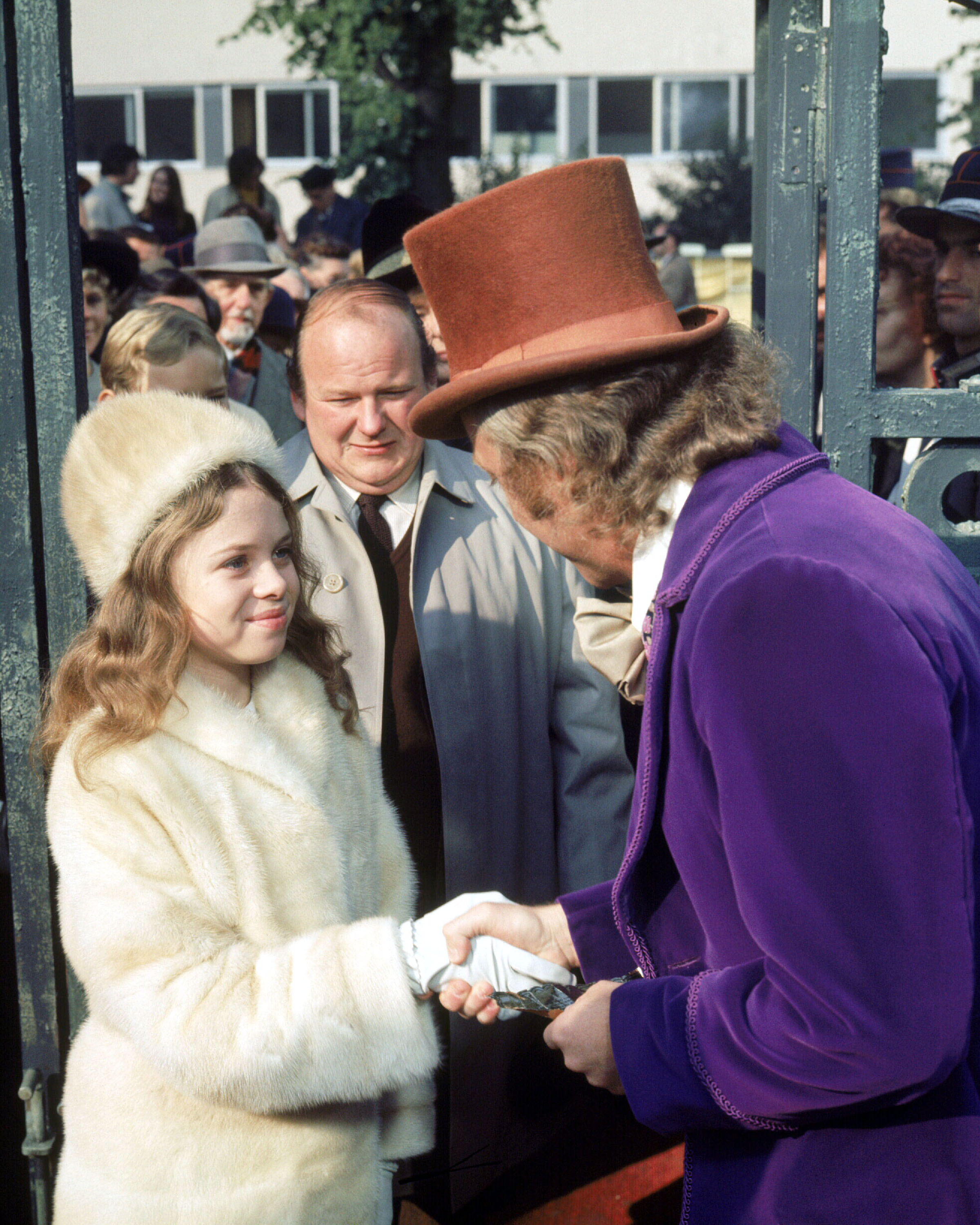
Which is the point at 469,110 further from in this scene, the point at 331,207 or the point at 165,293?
the point at 165,293

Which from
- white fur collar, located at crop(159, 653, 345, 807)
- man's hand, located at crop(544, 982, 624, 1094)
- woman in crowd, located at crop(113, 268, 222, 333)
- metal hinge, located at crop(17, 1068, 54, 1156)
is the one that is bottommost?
metal hinge, located at crop(17, 1068, 54, 1156)

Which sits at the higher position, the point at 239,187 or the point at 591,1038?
the point at 239,187

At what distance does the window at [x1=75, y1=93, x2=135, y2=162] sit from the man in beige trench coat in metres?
22.9

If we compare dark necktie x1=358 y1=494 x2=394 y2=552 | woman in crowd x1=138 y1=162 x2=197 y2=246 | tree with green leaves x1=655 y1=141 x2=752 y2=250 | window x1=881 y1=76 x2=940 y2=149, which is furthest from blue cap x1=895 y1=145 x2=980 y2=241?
window x1=881 y1=76 x2=940 y2=149

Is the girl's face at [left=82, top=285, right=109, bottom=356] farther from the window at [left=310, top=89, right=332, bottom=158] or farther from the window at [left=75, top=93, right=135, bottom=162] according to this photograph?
the window at [left=75, top=93, right=135, bottom=162]

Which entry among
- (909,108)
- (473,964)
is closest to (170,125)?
(909,108)

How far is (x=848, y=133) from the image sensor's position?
6.72ft

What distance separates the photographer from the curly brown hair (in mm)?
1611

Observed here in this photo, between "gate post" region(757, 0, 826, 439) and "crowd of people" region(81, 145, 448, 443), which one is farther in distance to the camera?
"crowd of people" region(81, 145, 448, 443)

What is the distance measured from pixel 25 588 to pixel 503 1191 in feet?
5.82

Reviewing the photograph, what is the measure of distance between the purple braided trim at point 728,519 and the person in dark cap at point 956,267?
195 cm

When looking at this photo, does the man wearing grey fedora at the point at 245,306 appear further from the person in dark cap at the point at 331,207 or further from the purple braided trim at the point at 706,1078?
the person in dark cap at the point at 331,207

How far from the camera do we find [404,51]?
13.4 meters

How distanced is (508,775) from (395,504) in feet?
2.26
